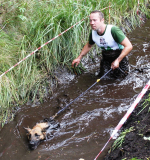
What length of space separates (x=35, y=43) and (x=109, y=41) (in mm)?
1700

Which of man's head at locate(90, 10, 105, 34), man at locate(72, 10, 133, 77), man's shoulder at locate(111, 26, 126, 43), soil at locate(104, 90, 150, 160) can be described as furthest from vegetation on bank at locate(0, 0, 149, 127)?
soil at locate(104, 90, 150, 160)

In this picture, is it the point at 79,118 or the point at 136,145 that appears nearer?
the point at 136,145

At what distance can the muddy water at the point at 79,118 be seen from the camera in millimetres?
2730

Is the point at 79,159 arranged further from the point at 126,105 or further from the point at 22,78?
the point at 22,78

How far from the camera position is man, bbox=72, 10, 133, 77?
3592 millimetres

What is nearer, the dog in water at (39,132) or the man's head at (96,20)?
the dog in water at (39,132)

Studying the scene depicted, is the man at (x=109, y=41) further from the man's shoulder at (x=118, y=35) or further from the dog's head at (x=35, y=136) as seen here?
the dog's head at (x=35, y=136)

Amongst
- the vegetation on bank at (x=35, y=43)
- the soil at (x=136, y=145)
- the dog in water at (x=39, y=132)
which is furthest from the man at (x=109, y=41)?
the dog in water at (x=39, y=132)

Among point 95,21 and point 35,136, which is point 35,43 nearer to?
point 95,21

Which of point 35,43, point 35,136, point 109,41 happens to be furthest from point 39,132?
point 109,41

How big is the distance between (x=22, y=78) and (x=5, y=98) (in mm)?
573

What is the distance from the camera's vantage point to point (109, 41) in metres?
3.86

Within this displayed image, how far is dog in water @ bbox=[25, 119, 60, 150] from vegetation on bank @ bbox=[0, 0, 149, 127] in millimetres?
813

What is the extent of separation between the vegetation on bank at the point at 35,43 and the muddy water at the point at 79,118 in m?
0.34
